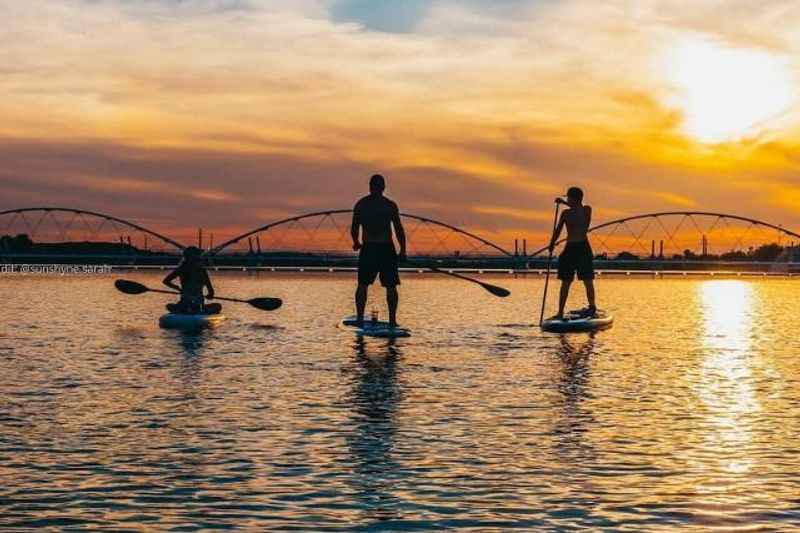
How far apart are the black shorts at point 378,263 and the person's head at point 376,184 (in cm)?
107

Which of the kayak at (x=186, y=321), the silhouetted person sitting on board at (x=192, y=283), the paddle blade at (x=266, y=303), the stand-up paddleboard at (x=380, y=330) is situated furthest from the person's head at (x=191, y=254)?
the paddle blade at (x=266, y=303)

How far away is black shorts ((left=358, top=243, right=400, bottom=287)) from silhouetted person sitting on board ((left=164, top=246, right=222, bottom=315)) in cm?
466

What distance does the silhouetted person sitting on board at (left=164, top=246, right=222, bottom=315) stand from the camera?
1117 inches

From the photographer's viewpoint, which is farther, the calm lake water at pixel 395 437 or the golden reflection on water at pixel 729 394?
the golden reflection on water at pixel 729 394

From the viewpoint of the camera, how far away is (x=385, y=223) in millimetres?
25328

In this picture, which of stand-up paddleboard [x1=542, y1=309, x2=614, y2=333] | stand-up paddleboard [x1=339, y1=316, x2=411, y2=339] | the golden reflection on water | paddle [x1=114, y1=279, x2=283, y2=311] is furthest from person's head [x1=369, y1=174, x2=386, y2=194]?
paddle [x1=114, y1=279, x2=283, y2=311]

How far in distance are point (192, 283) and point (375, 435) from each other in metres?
17.3

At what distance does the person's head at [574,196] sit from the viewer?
28453 mm

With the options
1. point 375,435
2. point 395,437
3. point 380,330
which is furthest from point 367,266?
point 395,437

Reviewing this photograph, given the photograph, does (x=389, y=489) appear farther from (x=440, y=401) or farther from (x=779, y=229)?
(x=779, y=229)

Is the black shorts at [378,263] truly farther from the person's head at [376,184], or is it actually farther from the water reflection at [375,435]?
the water reflection at [375,435]

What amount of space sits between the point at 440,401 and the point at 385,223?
9.88 metres

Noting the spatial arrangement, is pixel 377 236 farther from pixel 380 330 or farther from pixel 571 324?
pixel 571 324

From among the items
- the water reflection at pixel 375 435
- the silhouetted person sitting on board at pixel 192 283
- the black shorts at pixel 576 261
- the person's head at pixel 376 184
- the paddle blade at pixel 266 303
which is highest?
the person's head at pixel 376 184
